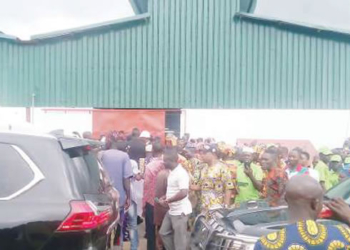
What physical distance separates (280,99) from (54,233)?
15674 millimetres

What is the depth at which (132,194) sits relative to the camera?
821 centimetres

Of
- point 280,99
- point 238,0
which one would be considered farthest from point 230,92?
point 238,0

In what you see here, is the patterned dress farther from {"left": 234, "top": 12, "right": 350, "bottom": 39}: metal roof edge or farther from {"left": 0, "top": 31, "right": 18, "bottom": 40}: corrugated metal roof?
{"left": 0, "top": 31, "right": 18, "bottom": 40}: corrugated metal roof

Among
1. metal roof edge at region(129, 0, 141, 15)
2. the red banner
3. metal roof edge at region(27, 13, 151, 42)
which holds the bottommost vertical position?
the red banner

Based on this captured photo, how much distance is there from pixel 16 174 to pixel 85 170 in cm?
59

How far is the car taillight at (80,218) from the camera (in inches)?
162

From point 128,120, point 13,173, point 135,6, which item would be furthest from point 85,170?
point 135,6

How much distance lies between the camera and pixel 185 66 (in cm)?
1925

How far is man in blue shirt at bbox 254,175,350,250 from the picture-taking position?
2.50 meters

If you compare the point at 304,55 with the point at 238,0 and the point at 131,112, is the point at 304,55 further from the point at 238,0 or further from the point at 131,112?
the point at 131,112

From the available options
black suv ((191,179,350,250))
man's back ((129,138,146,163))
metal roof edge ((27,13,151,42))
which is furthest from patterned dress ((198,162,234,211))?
metal roof edge ((27,13,151,42))

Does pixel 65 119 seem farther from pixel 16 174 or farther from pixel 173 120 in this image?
pixel 16 174

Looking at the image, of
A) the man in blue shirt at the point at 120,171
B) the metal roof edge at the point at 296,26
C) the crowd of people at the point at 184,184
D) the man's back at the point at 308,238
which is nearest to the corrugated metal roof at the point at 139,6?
the metal roof edge at the point at 296,26

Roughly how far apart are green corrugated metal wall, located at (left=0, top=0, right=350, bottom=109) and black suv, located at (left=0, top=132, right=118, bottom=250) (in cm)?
1494
